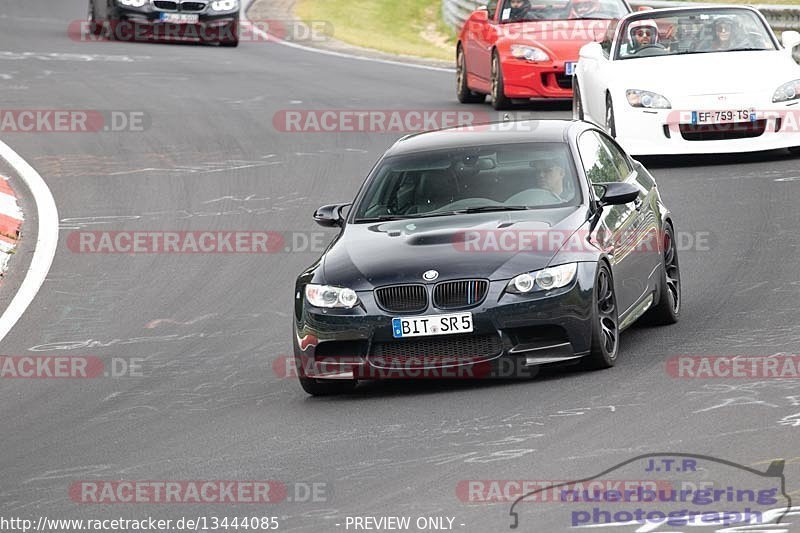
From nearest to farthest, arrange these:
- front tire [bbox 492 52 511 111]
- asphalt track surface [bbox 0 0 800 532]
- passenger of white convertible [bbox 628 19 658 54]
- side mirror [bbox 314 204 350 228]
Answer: asphalt track surface [bbox 0 0 800 532]
side mirror [bbox 314 204 350 228]
passenger of white convertible [bbox 628 19 658 54]
front tire [bbox 492 52 511 111]

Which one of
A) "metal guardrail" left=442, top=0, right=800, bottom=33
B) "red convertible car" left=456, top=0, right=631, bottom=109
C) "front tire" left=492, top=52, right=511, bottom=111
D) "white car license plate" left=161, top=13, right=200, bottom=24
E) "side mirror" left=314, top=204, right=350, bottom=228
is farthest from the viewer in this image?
"white car license plate" left=161, top=13, right=200, bottom=24

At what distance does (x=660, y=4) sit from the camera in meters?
27.4

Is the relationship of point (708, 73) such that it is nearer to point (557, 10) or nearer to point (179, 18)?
point (557, 10)

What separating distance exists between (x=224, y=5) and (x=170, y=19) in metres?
0.95

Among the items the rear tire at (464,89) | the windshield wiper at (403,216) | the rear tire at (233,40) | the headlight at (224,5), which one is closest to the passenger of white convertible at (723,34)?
the rear tire at (464,89)

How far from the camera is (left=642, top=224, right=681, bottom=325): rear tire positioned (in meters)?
11.0

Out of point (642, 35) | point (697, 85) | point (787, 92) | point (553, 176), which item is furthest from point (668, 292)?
point (642, 35)

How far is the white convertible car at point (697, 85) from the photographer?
16.7 m

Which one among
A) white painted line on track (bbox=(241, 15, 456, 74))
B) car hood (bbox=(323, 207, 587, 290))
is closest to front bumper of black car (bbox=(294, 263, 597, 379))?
car hood (bbox=(323, 207, 587, 290))

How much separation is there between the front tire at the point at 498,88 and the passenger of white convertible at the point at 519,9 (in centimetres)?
78

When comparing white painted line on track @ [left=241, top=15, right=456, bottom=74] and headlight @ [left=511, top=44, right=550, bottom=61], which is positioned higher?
headlight @ [left=511, top=44, right=550, bottom=61]

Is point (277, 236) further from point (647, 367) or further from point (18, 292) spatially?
point (647, 367)

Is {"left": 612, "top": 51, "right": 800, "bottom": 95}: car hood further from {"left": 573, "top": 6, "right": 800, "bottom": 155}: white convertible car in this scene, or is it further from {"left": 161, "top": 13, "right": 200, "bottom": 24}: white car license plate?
{"left": 161, "top": 13, "right": 200, "bottom": 24}: white car license plate

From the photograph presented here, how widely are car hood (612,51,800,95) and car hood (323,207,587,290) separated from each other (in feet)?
22.9
